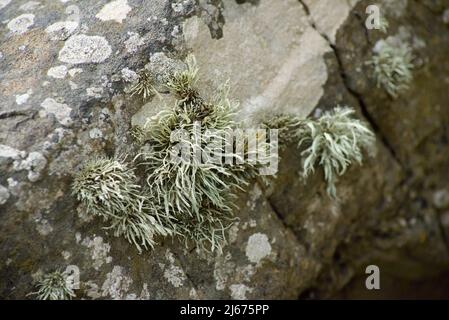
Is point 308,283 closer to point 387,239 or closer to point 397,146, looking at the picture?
point 387,239

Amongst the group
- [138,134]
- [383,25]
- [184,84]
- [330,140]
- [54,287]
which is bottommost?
[330,140]

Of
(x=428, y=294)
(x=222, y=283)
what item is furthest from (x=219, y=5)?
(x=428, y=294)

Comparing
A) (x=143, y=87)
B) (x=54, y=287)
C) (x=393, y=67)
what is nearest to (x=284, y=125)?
(x=143, y=87)

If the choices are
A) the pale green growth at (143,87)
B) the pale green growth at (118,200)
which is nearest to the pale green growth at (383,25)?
the pale green growth at (143,87)

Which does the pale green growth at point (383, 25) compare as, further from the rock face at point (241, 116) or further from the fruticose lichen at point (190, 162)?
the fruticose lichen at point (190, 162)

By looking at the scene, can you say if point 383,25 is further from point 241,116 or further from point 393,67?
point 241,116

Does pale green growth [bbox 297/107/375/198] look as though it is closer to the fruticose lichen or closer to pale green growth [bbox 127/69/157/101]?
the fruticose lichen
